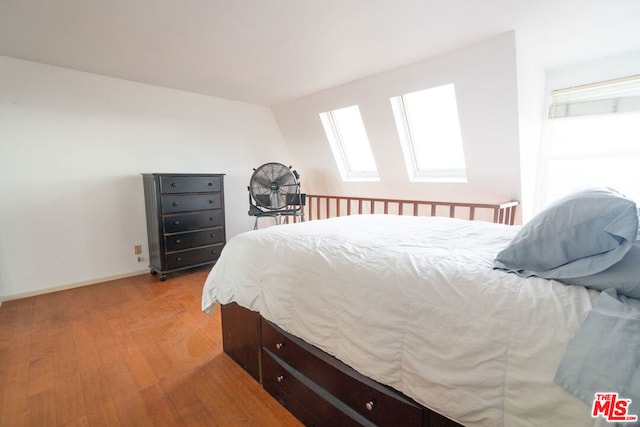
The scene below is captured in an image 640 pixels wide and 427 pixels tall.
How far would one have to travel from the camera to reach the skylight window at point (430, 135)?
10.3 ft

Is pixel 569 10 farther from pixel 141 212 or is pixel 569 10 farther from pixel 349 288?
pixel 141 212

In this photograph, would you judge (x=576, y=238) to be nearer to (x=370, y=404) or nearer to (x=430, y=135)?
(x=370, y=404)

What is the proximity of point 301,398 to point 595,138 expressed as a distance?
3418mm

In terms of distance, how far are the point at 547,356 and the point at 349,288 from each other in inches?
22.2

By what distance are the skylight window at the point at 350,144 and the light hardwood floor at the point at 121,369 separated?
8.99 ft

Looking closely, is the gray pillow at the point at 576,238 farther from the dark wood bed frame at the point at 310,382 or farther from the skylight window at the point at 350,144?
the skylight window at the point at 350,144

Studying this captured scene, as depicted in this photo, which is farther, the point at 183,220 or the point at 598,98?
the point at 183,220

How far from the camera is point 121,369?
5.42 feet

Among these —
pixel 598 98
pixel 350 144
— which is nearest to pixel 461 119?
pixel 598 98

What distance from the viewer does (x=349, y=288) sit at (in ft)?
3.37

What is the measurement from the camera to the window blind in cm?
245

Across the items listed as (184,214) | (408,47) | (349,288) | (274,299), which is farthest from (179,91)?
(349,288)

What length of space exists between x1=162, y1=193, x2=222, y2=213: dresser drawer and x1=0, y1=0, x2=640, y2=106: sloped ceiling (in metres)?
1.24

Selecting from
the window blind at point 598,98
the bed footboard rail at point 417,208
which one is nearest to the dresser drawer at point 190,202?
the bed footboard rail at point 417,208
